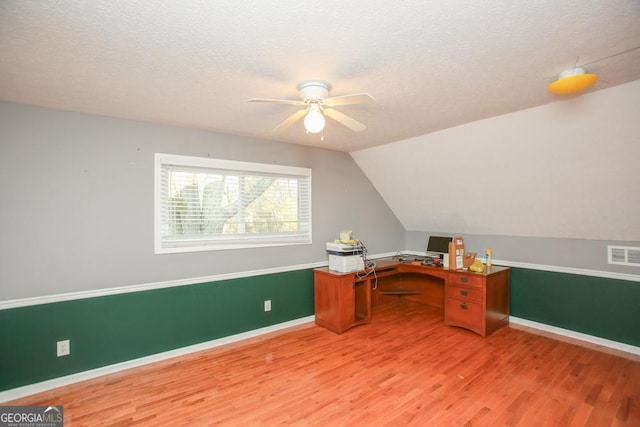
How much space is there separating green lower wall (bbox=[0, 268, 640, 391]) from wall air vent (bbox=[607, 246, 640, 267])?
201mm

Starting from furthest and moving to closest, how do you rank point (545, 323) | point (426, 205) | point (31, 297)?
point (426, 205) < point (545, 323) < point (31, 297)

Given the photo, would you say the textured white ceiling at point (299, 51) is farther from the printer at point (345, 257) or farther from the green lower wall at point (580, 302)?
the green lower wall at point (580, 302)

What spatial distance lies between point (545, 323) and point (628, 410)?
1.50m

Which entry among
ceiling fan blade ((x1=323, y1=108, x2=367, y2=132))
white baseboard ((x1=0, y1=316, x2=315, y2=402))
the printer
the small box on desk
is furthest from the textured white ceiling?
white baseboard ((x1=0, y1=316, x2=315, y2=402))

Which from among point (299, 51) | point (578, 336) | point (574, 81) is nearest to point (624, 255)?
point (578, 336)

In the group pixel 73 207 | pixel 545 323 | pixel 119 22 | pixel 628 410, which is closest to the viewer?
pixel 119 22

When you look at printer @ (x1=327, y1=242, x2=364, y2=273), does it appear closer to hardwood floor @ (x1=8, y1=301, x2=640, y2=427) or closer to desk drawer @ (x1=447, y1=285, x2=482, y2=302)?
Result: hardwood floor @ (x1=8, y1=301, x2=640, y2=427)

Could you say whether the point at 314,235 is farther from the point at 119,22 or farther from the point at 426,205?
the point at 119,22

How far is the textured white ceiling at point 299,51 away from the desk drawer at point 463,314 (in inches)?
86.0

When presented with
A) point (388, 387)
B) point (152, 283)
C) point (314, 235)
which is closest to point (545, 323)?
point (388, 387)

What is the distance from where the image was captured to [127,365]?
2752 mm

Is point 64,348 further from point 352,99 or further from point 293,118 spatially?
point 352,99

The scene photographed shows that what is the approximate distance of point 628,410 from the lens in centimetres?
210

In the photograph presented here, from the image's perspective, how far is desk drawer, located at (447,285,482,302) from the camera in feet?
11.1
